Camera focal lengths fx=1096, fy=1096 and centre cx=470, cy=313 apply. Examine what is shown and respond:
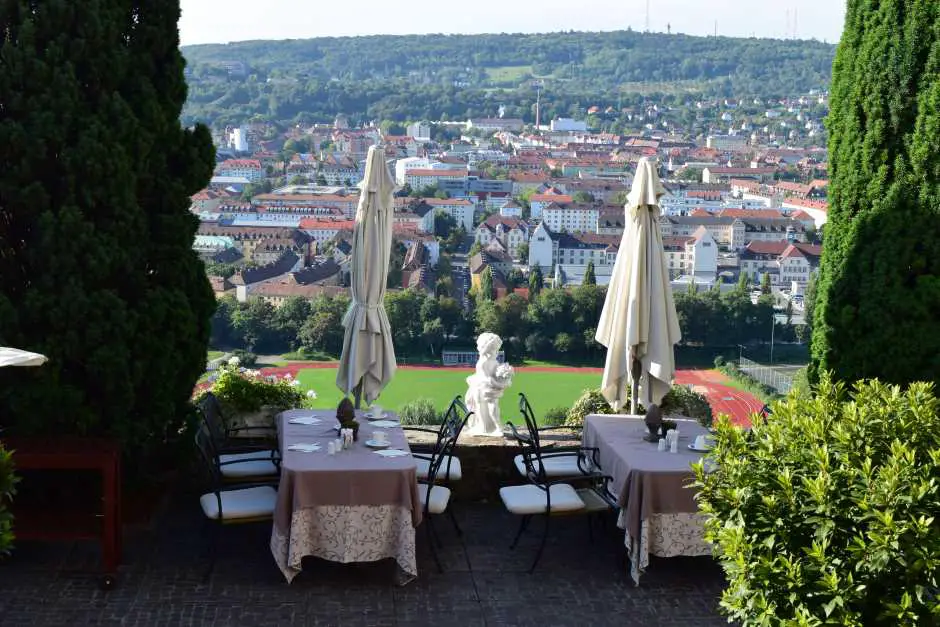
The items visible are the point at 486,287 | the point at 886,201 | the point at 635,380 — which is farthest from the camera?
the point at 486,287

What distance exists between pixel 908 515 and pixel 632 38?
561 ft

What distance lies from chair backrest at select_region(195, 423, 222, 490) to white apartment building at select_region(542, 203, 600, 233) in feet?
254

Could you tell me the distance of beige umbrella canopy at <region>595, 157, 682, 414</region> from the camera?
6551 millimetres

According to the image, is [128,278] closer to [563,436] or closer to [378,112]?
[563,436]

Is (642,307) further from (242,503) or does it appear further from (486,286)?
(486,286)

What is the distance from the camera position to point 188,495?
6.60 m

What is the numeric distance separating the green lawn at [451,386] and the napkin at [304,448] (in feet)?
38.9

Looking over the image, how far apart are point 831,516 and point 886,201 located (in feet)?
11.7

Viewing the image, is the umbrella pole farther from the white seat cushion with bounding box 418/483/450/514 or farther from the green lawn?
the green lawn

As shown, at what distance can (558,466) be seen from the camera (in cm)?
644

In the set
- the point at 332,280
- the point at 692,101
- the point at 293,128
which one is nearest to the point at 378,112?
the point at 293,128

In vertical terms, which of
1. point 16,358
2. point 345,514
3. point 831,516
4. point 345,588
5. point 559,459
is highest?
point 16,358

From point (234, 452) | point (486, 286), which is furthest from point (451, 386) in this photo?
point (234, 452)

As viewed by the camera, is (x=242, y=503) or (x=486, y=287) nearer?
(x=242, y=503)
